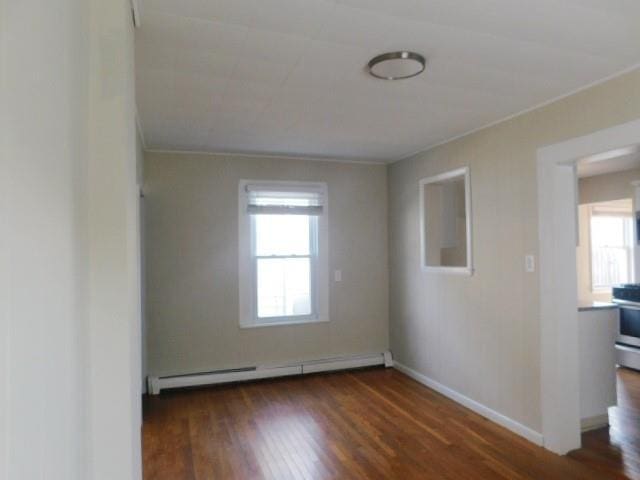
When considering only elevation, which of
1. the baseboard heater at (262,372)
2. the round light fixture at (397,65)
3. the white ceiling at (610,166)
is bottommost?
the baseboard heater at (262,372)

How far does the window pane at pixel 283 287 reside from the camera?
4.54m

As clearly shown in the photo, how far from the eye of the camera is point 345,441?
3020 millimetres

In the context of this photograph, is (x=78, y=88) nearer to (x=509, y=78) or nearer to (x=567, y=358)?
(x=509, y=78)

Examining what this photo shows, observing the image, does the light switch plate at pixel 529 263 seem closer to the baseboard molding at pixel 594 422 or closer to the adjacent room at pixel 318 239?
the adjacent room at pixel 318 239

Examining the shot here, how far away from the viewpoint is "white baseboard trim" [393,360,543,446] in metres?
3.00

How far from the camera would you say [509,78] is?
2420 mm

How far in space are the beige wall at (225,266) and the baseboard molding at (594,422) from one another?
2.15 m

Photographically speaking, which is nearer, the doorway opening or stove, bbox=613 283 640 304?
the doorway opening

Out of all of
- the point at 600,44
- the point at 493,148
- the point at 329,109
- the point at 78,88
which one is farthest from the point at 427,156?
the point at 78,88

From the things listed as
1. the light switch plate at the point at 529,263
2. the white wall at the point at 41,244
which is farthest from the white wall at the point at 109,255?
the light switch plate at the point at 529,263

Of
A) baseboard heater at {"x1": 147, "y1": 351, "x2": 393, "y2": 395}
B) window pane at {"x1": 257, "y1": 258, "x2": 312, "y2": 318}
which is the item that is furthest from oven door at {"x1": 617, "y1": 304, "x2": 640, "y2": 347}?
window pane at {"x1": 257, "y1": 258, "x2": 312, "y2": 318}

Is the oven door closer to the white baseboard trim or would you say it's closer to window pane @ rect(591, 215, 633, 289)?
window pane @ rect(591, 215, 633, 289)

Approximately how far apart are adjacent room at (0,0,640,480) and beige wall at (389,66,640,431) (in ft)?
0.06

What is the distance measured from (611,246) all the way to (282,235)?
508cm
